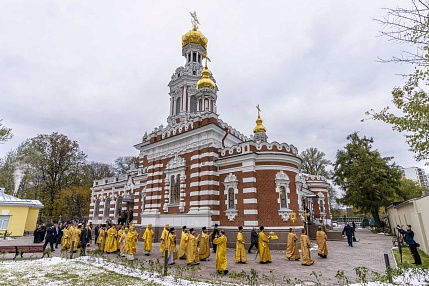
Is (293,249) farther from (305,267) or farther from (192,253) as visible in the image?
(192,253)

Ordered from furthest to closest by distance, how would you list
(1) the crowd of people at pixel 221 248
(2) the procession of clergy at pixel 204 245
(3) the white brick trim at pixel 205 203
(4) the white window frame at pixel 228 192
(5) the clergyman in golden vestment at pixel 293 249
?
(3) the white brick trim at pixel 205 203 < (4) the white window frame at pixel 228 192 < (5) the clergyman in golden vestment at pixel 293 249 < (2) the procession of clergy at pixel 204 245 < (1) the crowd of people at pixel 221 248

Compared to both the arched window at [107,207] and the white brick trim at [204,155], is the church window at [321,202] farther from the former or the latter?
the arched window at [107,207]

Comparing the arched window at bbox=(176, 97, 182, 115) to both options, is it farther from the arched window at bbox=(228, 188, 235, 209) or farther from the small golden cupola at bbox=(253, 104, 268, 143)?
the arched window at bbox=(228, 188, 235, 209)

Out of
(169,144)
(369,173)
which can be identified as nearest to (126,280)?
(169,144)

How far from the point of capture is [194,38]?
2897cm

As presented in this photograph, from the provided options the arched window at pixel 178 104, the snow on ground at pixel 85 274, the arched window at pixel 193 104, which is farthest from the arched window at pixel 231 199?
the arched window at pixel 178 104

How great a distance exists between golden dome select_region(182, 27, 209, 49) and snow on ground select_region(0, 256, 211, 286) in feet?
80.5

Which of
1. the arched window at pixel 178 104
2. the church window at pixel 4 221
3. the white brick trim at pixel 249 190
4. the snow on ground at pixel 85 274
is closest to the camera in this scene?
the snow on ground at pixel 85 274

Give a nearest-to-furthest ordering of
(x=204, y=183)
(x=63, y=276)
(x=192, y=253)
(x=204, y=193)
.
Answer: (x=63, y=276) < (x=192, y=253) < (x=204, y=193) < (x=204, y=183)

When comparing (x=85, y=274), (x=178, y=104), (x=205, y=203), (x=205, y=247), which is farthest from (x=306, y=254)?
(x=178, y=104)

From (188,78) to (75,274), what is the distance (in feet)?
70.1

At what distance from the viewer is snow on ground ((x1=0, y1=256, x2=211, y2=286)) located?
8.56m

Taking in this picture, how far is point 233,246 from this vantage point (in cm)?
1645

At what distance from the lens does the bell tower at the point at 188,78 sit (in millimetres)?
26531
